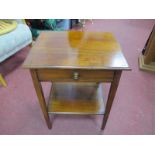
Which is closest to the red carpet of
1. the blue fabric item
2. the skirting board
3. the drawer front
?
the skirting board

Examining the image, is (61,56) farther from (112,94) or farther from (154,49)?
(154,49)

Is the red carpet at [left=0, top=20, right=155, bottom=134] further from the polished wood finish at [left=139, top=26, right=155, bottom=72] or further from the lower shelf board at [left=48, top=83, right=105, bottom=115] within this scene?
the lower shelf board at [left=48, top=83, right=105, bottom=115]

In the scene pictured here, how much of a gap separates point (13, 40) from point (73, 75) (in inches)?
36.0

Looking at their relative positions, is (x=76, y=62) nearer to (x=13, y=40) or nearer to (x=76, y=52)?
(x=76, y=52)

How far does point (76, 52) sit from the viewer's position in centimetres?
71

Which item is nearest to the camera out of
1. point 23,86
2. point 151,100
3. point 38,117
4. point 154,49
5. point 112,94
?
point 112,94

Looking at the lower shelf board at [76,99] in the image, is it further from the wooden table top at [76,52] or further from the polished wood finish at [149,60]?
the polished wood finish at [149,60]

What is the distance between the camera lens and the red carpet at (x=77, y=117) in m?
1.08

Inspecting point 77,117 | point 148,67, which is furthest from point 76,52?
point 148,67

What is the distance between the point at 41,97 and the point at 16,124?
0.51 m

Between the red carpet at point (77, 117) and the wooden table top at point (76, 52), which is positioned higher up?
the wooden table top at point (76, 52)

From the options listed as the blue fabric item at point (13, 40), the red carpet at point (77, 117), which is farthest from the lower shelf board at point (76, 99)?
the blue fabric item at point (13, 40)
